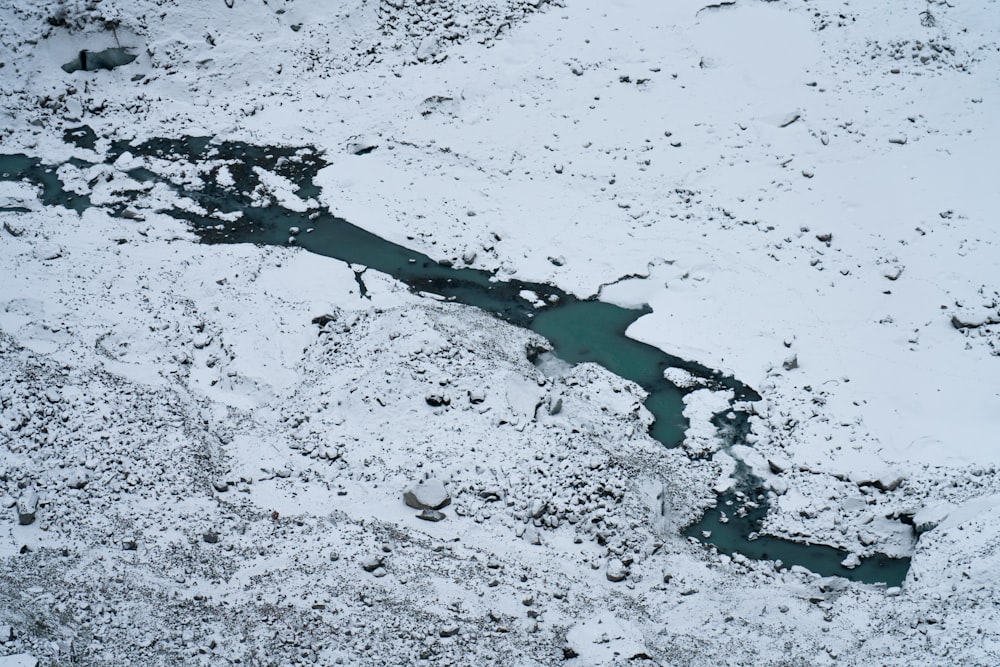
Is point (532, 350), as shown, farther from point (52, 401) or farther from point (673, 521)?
point (52, 401)

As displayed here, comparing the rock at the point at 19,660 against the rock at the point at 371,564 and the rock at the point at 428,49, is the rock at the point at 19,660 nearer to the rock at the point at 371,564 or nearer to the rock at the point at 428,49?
the rock at the point at 371,564

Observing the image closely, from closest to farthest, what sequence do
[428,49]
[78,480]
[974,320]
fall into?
[78,480], [974,320], [428,49]

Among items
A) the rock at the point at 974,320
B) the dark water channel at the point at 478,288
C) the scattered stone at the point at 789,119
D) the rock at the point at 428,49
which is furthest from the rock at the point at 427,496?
the rock at the point at 428,49

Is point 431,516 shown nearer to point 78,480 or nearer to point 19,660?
point 78,480

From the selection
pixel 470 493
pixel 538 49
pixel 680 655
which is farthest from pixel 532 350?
pixel 538 49

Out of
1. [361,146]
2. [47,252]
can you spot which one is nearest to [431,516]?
[47,252]
